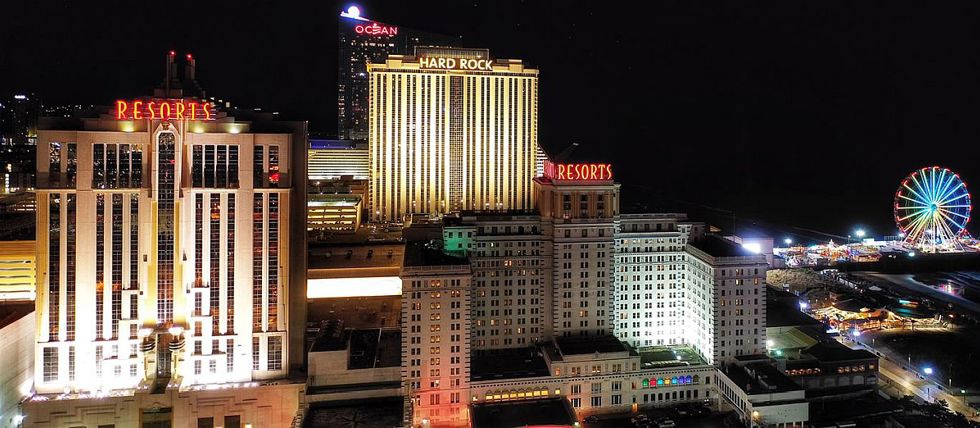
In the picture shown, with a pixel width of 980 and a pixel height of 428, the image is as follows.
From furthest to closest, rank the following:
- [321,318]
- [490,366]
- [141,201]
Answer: [321,318] < [490,366] < [141,201]

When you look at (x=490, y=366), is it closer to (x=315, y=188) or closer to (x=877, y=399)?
(x=877, y=399)

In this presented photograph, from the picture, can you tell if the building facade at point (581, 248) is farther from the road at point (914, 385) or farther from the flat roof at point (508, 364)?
the road at point (914, 385)

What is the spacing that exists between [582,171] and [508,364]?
22385 mm

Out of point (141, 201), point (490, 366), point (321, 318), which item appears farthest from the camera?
point (321, 318)

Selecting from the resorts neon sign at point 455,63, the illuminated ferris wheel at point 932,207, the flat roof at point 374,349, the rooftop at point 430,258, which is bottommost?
the flat roof at point 374,349

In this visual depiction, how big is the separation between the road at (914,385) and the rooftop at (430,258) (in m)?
50.2

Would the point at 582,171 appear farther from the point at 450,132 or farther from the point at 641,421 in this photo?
the point at 450,132

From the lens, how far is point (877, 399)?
64250mm

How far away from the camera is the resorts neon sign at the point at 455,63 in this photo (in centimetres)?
12494

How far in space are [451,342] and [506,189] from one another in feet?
246

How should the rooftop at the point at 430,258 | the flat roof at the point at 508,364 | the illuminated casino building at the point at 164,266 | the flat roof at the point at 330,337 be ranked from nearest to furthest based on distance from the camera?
the illuminated casino building at the point at 164,266 → the flat roof at the point at 330,337 → the rooftop at the point at 430,258 → the flat roof at the point at 508,364

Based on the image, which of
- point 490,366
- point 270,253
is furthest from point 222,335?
point 490,366

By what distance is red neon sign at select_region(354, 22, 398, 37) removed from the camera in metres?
182

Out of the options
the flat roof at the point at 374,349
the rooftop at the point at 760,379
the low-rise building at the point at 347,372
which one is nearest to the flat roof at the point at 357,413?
the low-rise building at the point at 347,372
